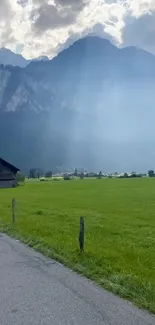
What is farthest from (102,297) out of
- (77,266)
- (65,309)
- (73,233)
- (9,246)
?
(73,233)

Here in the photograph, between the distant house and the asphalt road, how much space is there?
7479 cm

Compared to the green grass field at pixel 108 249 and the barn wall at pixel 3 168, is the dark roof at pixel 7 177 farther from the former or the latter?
the green grass field at pixel 108 249

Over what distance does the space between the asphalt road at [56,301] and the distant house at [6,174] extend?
245 feet

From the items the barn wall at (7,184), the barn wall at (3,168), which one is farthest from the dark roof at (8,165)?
the barn wall at (7,184)

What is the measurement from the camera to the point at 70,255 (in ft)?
36.1

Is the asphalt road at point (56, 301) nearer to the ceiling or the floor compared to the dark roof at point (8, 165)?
nearer to the floor

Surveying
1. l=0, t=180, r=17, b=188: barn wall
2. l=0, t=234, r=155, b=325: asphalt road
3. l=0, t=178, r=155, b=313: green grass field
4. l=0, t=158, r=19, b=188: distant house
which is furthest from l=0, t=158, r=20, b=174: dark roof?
l=0, t=234, r=155, b=325: asphalt road

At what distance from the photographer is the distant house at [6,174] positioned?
83.4 m

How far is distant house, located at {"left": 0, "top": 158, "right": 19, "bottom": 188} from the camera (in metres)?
83.4

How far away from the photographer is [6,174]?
8406 centimetres

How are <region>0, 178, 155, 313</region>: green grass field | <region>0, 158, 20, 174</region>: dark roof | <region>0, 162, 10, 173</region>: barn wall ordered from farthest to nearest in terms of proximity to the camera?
<region>0, 158, 20, 174</region>: dark roof
<region>0, 162, 10, 173</region>: barn wall
<region>0, 178, 155, 313</region>: green grass field

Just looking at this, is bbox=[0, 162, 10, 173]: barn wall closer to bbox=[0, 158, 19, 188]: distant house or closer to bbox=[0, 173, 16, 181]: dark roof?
bbox=[0, 158, 19, 188]: distant house

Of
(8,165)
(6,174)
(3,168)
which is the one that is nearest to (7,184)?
(6,174)

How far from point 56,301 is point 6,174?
257ft
